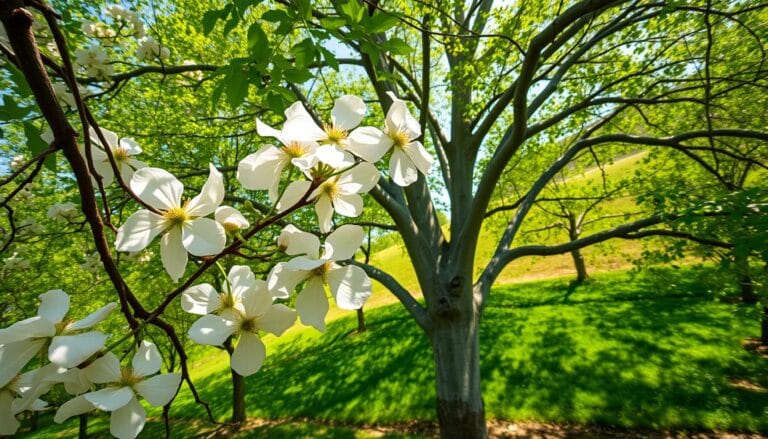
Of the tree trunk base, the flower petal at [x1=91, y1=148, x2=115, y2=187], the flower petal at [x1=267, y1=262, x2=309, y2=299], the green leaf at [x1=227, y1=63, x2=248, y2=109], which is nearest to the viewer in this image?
the flower petal at [x1=267, y1=262, x2=309, y2=299]

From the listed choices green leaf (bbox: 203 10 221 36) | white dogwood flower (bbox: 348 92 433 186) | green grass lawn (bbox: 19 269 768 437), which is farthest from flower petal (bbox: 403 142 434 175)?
green grass lawn (bbox: 19 269 768 437)

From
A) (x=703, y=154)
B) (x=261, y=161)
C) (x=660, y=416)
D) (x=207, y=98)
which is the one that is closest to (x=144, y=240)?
(x=261, y=161)

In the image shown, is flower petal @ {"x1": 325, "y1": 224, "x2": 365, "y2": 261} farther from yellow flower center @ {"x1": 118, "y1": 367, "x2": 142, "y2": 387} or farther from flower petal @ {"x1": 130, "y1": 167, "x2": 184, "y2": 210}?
yellow flower center @ {"x1": 118, "y1": 367, "x2": 142, "y2": 387}

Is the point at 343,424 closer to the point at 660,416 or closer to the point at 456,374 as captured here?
the point at 456,374

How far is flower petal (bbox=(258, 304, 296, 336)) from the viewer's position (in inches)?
32.6

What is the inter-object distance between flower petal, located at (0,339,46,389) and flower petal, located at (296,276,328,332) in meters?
0.55

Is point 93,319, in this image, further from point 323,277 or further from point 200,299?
point 323,277

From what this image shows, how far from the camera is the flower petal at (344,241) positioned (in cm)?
79

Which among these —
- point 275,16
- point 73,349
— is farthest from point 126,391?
point 275,16

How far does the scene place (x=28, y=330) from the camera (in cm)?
66

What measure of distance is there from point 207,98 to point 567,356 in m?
9.51

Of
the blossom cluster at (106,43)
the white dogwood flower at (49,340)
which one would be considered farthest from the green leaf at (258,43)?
the blossom cluster at (106,43)

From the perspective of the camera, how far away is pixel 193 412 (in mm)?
10461

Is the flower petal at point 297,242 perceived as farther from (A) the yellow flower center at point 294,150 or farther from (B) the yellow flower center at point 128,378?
(B) the yellow flower center at point 128,378
